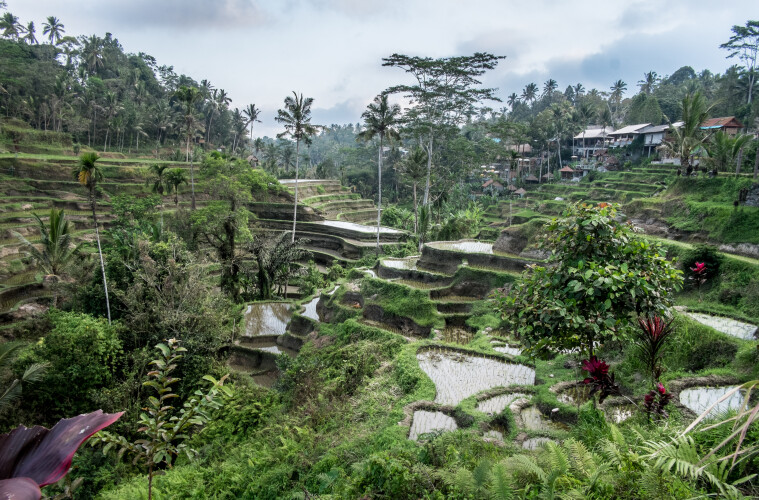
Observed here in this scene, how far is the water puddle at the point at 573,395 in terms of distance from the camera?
26.0 feet

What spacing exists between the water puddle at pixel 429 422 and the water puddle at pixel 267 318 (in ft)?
31.5

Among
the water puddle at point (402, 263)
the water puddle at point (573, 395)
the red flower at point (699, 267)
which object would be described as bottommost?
the water puddle at point (573, 395)

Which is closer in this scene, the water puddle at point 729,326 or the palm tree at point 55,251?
the water puddle at point 729,326

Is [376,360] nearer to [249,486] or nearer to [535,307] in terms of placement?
[249,486]

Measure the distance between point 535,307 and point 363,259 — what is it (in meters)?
20.0

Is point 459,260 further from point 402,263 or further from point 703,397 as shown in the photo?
point 703,397

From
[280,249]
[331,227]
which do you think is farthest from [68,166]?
[280,249]

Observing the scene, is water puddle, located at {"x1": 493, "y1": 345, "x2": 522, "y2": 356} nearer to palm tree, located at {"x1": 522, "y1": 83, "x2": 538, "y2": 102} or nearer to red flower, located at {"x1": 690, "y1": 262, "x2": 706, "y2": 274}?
red flower, located at {"x1": 690, "y1": 262, "x2": 706, "y2": 274}

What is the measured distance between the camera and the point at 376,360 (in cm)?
1048

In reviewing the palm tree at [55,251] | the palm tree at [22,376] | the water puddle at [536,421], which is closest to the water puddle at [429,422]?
the water puddle at [536,421]

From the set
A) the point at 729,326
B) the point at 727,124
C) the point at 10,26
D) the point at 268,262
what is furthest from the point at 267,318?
the point at 10,26

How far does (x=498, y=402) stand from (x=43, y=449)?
8025 mm

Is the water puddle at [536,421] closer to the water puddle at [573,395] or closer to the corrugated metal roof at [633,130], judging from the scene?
the water puddle at [573,395]

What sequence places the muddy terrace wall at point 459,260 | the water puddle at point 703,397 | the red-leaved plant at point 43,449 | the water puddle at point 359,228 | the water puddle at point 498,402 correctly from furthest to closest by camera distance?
the water puddle at point 359,228 → the muddy terrace wall at point 459,260 → the water puddle at point 498,402 → the water puddle at point 703,397 → the red-leaved plant at point 43,449
